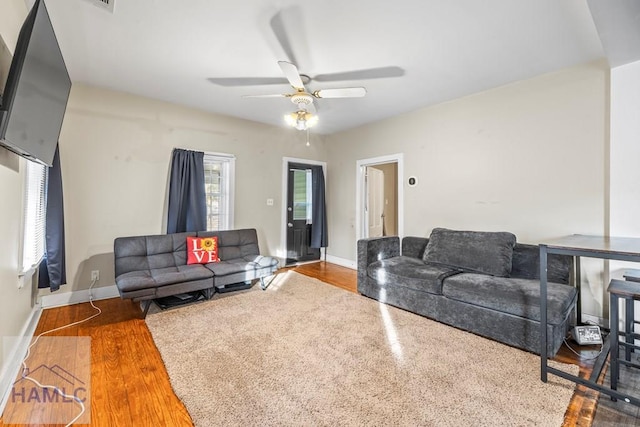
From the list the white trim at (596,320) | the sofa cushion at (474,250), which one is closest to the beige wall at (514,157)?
the sofa cushion at (474,250)

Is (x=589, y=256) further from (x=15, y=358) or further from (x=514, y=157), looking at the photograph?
(x=15, y=358)

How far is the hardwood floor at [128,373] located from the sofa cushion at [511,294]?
0.40 metres

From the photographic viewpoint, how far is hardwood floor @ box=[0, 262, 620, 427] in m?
1.59

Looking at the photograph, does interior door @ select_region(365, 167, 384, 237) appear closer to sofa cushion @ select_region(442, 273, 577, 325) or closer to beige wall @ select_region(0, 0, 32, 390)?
sofa cushion @ select_region(442, 273, 577, 325)

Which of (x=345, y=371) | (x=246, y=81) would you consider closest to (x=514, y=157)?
(x=345, y=371)

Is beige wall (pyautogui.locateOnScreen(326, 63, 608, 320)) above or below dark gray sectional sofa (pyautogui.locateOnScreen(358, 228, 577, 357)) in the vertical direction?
above

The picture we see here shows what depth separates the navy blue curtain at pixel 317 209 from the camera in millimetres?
5641

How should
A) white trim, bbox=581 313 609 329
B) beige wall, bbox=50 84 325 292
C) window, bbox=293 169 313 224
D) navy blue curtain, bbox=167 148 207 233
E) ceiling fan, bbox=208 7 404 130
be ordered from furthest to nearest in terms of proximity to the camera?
window, bbox=293 169 313 224
navy blue curtain, bbox=167 148 207 233
beige wall, bbox=50 84 325 292
white trim, bbox=581 313 609 329
ceiling fan, bbox=208 7 404 130

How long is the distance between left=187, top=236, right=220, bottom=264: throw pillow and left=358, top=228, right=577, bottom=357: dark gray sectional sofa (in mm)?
2030

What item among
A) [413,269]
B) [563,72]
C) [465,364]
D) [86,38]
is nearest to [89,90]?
[86,38]

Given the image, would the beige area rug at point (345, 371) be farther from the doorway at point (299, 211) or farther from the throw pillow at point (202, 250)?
the doorway at point (299, 211)

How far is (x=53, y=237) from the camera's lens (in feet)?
10.1

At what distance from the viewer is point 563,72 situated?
115 inches

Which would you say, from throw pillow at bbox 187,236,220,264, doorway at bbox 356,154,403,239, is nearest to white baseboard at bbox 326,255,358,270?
doorway at bbox 356,154,403,239
